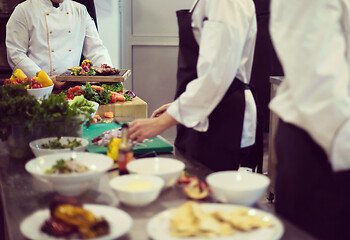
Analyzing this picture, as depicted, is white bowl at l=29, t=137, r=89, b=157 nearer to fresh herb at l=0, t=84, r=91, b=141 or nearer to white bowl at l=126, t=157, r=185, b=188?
fresh herb at l=0, t=84, r=91, b=141

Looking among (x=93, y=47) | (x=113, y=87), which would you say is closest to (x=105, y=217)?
(x=113, y=87)

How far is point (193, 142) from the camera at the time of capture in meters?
1.92

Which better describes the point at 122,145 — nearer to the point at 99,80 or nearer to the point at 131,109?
the point at 131,109

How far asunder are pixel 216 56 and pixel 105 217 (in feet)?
2.55

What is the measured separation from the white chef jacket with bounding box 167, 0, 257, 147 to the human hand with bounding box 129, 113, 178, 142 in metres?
0.04

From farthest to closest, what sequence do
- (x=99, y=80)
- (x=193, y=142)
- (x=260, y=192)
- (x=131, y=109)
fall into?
(x=99, y=80)
(x=131, y=109)
(x=193, y=142)
(x=260, y=192)

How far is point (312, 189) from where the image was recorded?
1.25 meters

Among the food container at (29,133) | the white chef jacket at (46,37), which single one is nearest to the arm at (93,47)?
the white chef jacket at (46,37)

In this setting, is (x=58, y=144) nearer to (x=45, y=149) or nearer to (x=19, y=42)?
(x=45, y=149)

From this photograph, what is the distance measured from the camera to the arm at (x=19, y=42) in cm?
395

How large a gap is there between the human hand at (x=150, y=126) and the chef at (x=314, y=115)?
53cm

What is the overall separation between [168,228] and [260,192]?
28 cm

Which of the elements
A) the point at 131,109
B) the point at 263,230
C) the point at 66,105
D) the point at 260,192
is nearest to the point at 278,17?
the point at 260,192

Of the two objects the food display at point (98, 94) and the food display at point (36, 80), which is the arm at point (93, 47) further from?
the food display at point (36, 80)
